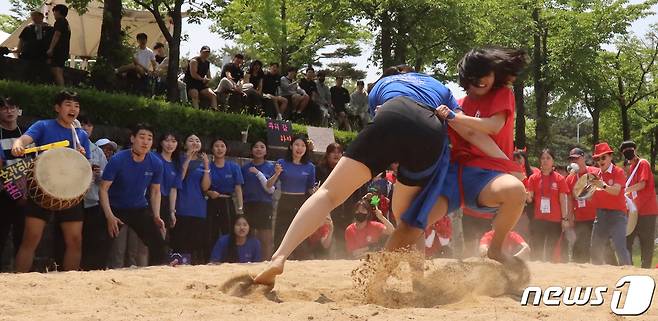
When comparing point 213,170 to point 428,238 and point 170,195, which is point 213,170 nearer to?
point 170,195

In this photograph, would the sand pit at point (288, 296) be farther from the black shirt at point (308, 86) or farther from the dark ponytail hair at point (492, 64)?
the black shirt at point (308, 86)

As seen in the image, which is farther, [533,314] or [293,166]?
[293,166]

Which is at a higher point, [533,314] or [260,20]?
[260,20]

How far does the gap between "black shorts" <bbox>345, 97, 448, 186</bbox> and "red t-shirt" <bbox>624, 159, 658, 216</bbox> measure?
6.61 metres

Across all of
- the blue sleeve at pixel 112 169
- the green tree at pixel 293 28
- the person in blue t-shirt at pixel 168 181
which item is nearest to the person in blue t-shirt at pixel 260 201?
the person in blue t-shirt at pixel 168 181

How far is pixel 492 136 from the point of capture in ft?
19.1

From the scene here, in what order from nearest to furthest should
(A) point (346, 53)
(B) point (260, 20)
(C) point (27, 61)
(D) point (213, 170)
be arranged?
(D) point (213, 170) → (C) point (27, 61) → (B) point (260, 20) → (A) point (346, 53)

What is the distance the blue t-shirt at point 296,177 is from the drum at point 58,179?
3.30 metres

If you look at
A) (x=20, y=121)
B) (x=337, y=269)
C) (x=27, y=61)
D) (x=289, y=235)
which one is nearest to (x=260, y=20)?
(x=27, y=61)

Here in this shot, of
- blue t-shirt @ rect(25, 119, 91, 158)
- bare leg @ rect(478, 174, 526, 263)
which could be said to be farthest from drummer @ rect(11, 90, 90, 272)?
bare leg @ rect(478, 174, 526, 263)

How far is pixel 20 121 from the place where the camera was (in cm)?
1023

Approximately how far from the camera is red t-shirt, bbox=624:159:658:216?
36.6 ft

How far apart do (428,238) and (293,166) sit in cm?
177

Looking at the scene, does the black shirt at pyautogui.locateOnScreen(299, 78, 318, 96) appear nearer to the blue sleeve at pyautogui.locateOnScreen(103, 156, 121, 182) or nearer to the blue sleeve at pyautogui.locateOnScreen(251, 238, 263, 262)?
the blue sleeve at pyautogui.locateOnScreen(251, 238, 263, 262)
